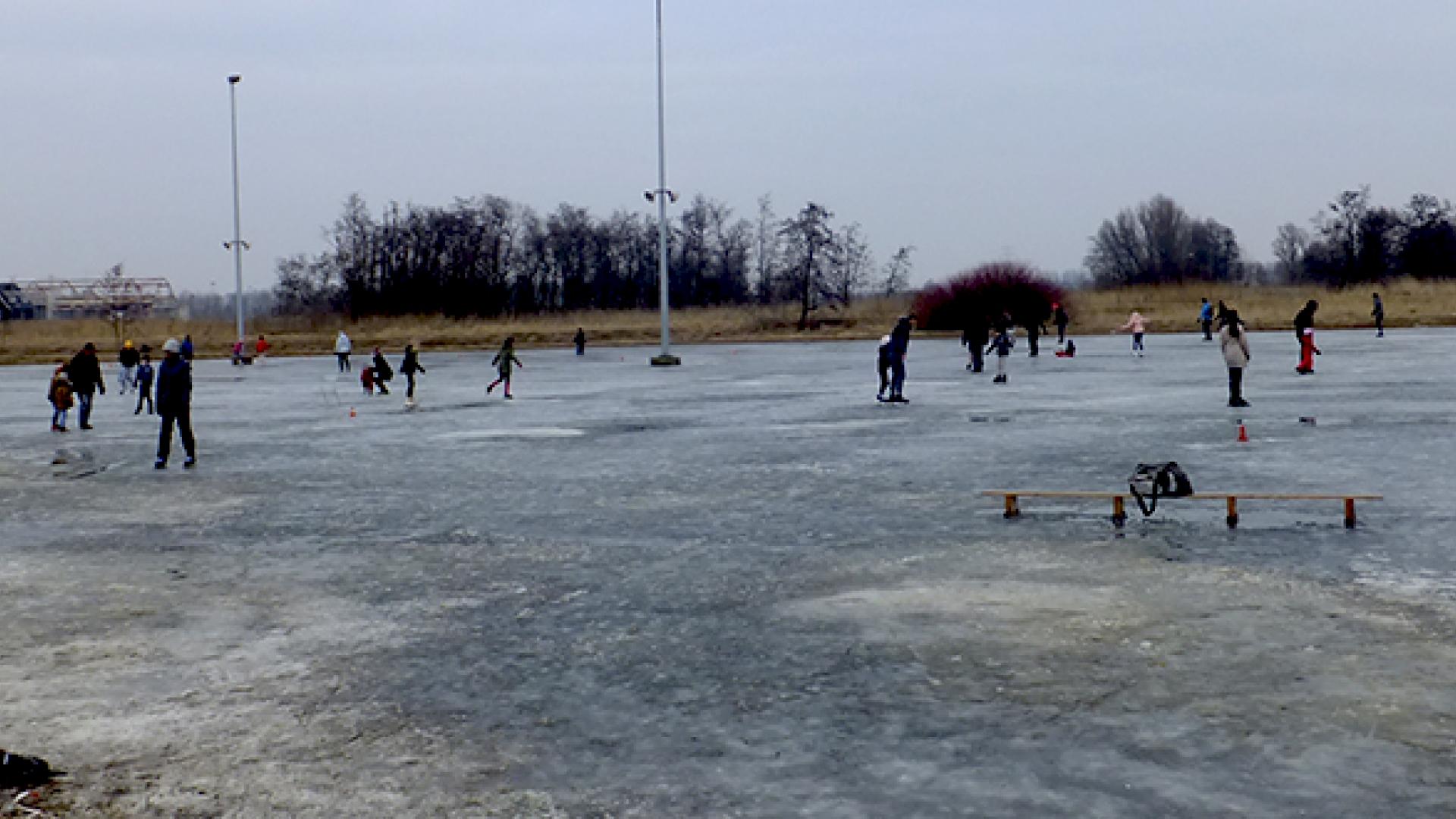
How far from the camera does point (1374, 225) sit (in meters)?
103

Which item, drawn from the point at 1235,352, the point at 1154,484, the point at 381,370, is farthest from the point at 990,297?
the point at 1154,484

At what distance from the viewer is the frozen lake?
5.25m

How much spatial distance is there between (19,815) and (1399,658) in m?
6.28

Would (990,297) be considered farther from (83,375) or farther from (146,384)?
(83,375)

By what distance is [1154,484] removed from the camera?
11.3m

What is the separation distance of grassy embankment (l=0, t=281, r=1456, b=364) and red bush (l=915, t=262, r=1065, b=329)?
89.9 inches

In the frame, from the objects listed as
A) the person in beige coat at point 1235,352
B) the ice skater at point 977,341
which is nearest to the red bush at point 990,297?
the ice skater at point 977,341

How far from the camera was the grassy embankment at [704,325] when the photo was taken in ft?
209

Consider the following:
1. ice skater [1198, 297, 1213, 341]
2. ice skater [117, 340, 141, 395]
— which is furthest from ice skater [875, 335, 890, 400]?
ice skater [1198, 297, 1213, 341]

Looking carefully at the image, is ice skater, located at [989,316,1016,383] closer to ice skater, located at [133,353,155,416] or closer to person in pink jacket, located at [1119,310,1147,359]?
person in pink jacket, located at [1119,310,1147,359]

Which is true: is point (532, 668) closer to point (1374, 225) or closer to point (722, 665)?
point (722, 665)

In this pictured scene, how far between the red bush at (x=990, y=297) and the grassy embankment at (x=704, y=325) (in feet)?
7.49

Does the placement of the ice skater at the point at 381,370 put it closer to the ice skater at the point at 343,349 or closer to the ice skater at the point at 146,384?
the ice skater at the point at 146,384

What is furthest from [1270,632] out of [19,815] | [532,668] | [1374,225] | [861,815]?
[1374,225]
